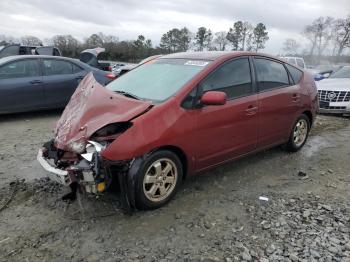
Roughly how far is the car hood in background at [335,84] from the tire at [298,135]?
3781 mm

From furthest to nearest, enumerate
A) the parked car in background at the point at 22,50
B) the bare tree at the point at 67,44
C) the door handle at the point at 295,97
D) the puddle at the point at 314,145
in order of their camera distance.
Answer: the bare tree at the point at 67,44 < the parked car in background at the point at 22,50 < the puddle at the point at 314,145 < the door handle at the point at 295,97

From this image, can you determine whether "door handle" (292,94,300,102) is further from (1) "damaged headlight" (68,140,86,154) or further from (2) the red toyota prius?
(1) "damaged headlight" (68,140,86,154)

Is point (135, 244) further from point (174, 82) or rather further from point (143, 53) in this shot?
point (143, 53)

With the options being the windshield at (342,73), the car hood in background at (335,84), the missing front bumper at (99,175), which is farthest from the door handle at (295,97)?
the windshield at (342,73)

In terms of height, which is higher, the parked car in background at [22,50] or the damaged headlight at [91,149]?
the parked car in background at [22,50]

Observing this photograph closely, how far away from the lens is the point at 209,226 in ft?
11.8

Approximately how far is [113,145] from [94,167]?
0.87ft

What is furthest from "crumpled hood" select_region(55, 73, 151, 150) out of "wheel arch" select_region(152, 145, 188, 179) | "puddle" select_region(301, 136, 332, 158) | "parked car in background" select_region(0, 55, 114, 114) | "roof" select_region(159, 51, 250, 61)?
"parked car in background" select_region(0, 55, 114, 114)

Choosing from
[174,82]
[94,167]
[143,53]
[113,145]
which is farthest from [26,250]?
[143,53]

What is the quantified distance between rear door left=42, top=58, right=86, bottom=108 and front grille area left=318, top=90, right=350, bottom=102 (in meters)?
6.09

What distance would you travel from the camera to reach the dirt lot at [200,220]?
3176mm

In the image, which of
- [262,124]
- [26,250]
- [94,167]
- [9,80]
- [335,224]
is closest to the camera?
[26,250]

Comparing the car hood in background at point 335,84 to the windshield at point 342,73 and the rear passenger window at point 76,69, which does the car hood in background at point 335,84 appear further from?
the rear passenger window at point 76,69

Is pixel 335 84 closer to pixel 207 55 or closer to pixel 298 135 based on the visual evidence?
pixel 298 135
